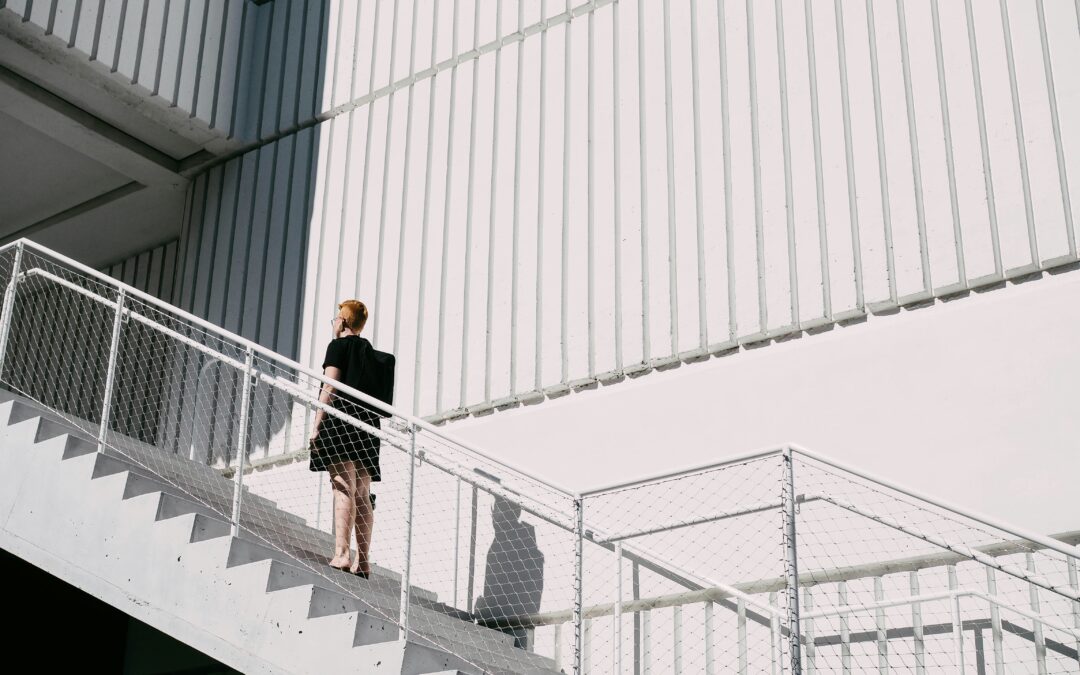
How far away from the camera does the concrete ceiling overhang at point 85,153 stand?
9.67 metres

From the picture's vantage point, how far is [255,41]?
11023 millimetres

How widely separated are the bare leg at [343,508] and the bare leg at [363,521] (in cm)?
5

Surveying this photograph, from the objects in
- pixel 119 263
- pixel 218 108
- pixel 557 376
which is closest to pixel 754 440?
pixel 557 376

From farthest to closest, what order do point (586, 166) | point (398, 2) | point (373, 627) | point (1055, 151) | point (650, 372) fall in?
1. point (398, 2)
2. point (586, 166)
3. point (650, 372)
4. point (1055, 151)
5. point (373, 627)

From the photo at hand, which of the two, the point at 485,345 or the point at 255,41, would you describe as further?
the point at 255,41

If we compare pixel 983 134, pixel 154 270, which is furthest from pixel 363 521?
pixel 154 270

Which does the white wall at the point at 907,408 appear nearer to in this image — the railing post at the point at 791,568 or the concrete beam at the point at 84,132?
the railing post at the point at 791,568

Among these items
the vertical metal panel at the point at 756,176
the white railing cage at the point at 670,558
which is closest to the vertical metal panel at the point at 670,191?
the vertical metal panel at the point at 756,176

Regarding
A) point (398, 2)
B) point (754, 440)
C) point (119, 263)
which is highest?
point (398, 2)

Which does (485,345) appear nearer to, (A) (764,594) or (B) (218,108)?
(A) (764,594)

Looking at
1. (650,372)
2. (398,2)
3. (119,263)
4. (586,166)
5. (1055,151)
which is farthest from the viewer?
(119,263)

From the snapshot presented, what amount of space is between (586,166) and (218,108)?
3.89 metres

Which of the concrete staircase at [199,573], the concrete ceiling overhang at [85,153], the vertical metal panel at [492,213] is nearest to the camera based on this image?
the concrete staircase at [199,573]

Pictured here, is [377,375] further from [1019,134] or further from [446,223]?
[1019,134]
